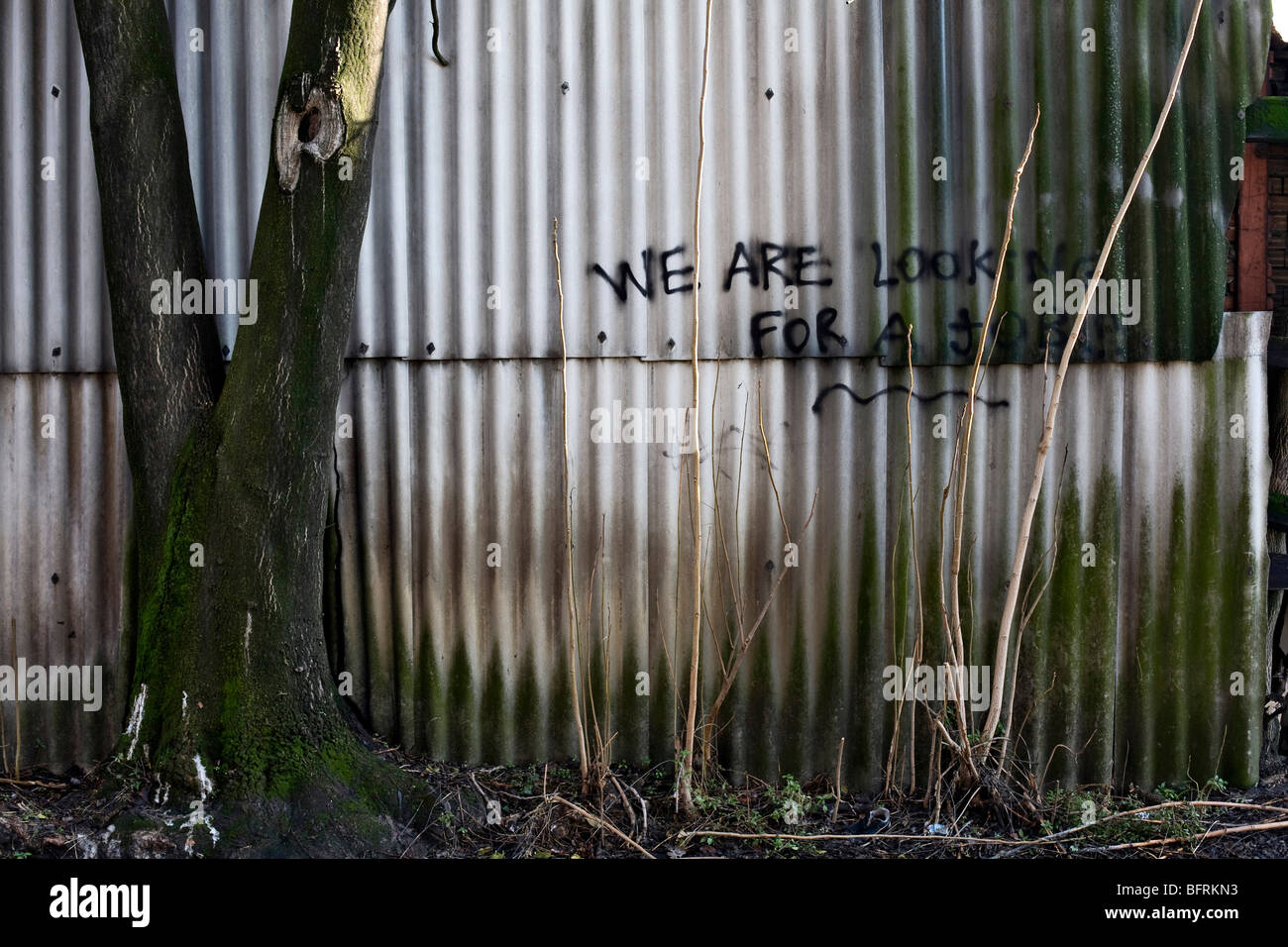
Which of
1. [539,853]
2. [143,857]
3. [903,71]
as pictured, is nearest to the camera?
[143,857]

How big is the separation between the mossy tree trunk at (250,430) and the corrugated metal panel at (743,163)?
0.63m

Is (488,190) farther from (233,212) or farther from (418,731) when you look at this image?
(418,731)

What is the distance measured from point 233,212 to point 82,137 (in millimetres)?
830

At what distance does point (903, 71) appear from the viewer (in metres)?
4.42

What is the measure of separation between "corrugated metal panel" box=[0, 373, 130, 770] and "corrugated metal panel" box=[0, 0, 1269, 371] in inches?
36.4

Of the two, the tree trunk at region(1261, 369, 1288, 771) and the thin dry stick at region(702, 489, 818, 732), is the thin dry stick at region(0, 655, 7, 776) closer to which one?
the thin dry stick at region(702, 489, 818, 732)

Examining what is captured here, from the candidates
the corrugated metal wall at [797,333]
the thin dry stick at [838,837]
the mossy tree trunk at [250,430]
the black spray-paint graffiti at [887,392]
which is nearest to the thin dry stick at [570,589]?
the corrugated metal wall at [797,333]

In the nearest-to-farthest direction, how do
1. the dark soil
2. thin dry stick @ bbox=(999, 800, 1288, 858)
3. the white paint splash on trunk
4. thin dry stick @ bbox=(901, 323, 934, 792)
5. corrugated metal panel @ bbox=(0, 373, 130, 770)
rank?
the dark soil
the white paint splash on trunk
thin dry stick @ bbox=(999, 800, 1288, 858)
thin dry stick @ bbox=(901, 323, 934, 792)
corrugated metal panel @ bbox=(0, 373, 130, 770)

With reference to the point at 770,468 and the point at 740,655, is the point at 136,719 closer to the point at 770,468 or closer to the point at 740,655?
the point at 740,655

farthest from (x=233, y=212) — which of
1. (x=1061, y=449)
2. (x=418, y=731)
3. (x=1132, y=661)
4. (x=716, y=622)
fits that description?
(x=1132, y=661)

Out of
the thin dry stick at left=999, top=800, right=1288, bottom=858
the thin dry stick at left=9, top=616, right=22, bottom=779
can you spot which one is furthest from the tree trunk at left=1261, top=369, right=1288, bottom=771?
the thin dry stick at left=9, top=616, right=22, bottom=779

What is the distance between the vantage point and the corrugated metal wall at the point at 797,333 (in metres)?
4.42

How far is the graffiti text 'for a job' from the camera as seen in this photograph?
443 centimetres

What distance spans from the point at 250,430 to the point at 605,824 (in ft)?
7.14
